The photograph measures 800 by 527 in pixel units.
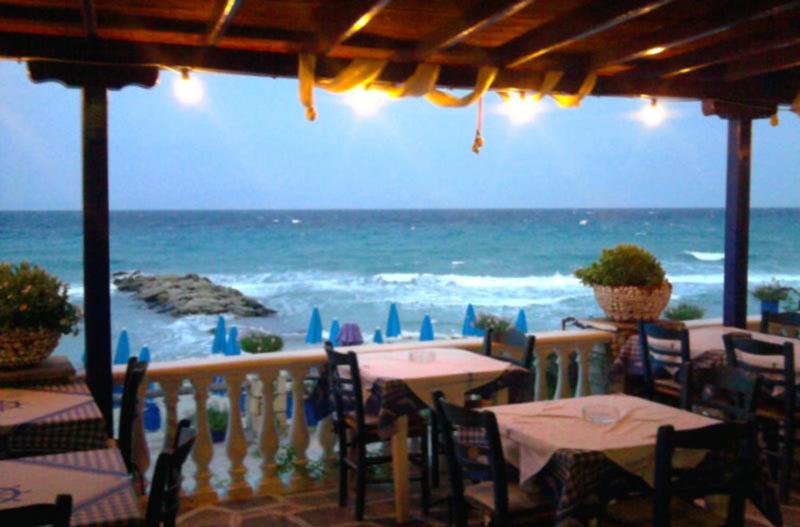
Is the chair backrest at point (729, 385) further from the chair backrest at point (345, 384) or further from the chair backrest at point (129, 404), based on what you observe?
the chair backrest at point (129, 404)

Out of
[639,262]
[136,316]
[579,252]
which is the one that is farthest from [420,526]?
[579,252]

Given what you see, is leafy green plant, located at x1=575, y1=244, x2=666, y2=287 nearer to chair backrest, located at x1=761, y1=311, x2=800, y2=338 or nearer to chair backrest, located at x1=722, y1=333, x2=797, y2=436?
chair backrest, located at x1=722, y1=333, x2=797, y2=436

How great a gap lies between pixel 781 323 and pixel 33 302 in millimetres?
4950

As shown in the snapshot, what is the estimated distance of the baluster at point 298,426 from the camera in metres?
4.69

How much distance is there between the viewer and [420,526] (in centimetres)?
403

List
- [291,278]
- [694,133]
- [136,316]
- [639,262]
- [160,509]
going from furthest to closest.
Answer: [694,133] < [291,278] < [136,316] < [639,262] < [160,509]

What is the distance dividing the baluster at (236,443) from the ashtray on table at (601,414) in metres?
2.04

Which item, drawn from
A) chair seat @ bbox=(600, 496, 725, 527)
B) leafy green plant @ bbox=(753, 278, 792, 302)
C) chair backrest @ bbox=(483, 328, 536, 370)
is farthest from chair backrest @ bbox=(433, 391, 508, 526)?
leafy green plant @ bbox=(753, 278, 792, 302)

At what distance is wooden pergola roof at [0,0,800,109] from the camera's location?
145 inches

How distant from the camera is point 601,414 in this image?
3238mm

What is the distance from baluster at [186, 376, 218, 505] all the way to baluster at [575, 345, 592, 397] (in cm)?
255

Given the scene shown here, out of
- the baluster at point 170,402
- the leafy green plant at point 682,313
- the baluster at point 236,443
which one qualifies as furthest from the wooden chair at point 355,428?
the leafy green plant at point 682,313

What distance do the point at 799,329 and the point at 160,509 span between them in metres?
5.26

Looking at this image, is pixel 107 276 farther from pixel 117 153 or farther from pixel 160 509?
pixel 117 153
